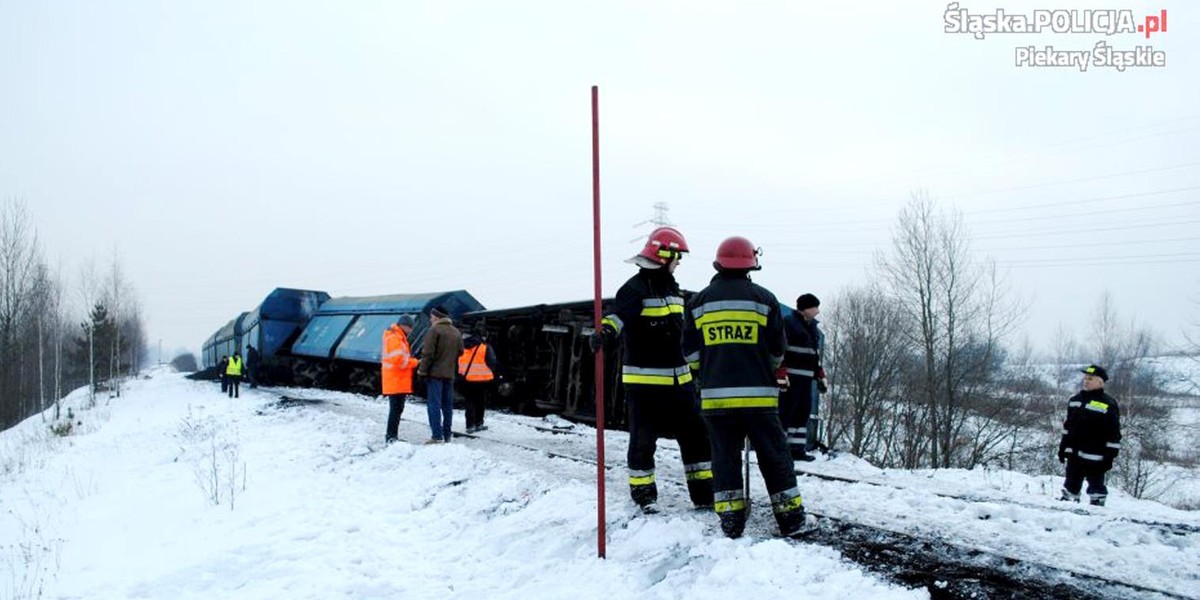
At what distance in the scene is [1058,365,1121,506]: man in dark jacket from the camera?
747 cm

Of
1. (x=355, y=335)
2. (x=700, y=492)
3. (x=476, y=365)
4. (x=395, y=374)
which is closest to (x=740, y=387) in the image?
(x=700, y=492)

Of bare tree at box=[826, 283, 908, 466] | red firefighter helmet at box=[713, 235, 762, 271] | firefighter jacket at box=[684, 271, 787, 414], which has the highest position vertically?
red firefighter helmet at box=[713, 235, 762, 271]

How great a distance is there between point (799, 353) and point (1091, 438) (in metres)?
3.02

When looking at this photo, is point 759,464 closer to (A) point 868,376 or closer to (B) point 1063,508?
(B) point 1063,508

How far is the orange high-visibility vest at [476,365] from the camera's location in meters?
10.9

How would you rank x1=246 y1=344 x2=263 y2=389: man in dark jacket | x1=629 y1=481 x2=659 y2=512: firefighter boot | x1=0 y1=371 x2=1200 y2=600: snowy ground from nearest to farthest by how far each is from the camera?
x1=0 y1=371 x2=1200 y2=600: snowy ground → x1=629 y1=481 x2=659 y2=512: firefighter boot → x1=246 y1=344 x2=263 y2=389: man in dark jacket

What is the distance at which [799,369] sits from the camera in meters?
8.02

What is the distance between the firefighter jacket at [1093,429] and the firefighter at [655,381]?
4.72 meters

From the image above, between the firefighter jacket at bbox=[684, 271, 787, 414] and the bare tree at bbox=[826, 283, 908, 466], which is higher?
the firefighter jacket at bbox=[684, 271, 787, 414]

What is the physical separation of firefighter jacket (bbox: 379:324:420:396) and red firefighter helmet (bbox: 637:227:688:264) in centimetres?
520

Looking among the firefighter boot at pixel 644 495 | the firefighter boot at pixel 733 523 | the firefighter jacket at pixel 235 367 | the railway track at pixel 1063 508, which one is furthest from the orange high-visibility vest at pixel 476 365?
the firefighter jacket at pixel 235 367

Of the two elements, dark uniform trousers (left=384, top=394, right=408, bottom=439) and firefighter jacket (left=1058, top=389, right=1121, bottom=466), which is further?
dark uniform trousers (left=384, top=394, right=408, bottom=439)

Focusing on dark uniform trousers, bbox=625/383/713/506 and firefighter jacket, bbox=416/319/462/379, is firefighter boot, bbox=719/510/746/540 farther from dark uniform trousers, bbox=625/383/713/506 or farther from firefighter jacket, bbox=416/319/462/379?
firefighter jacket, bbox=416/319/462/379

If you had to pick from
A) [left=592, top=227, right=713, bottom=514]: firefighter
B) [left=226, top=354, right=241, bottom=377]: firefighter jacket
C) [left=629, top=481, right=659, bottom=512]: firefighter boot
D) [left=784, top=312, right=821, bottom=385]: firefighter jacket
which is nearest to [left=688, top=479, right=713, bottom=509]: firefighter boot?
[left=592, top=227, right=713, bottom=514]: firefighter
